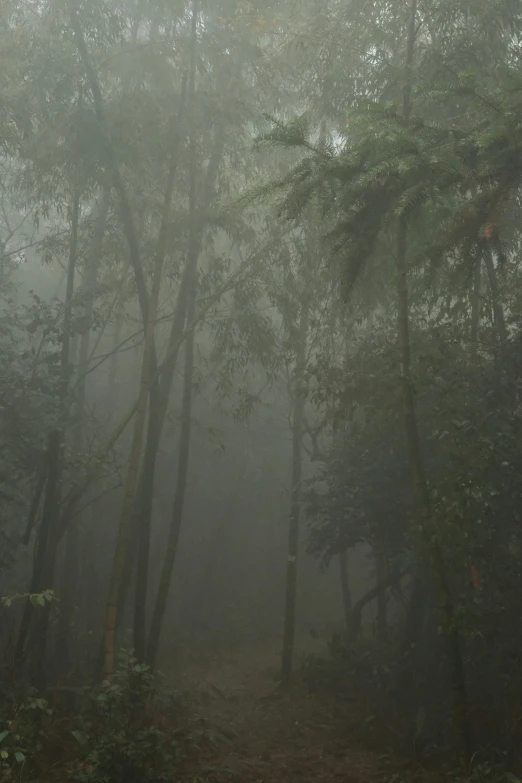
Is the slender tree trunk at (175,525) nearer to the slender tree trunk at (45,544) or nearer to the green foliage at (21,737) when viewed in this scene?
the slender tree trunk at (45,544)

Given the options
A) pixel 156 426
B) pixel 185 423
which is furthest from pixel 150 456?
pixel 185 423

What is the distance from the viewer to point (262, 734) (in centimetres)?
880

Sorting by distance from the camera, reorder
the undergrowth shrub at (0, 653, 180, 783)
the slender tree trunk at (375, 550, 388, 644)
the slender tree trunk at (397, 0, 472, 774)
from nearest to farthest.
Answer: the undergrowth shrub at (0, 653, 180, 783), the slender tree trunk at (397, 0, 472, 774), the slender tree trunk at (375, 550, 388, 644)

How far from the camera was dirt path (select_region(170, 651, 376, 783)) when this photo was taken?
6777 millimetres

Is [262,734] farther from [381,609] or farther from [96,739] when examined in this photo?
[96,739]

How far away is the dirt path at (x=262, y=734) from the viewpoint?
22.2 feet

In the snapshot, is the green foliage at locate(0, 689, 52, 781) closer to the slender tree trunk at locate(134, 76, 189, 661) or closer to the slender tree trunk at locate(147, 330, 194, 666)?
the slender tree trunk at locate(134, 76, 189, 661)

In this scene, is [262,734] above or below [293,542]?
below

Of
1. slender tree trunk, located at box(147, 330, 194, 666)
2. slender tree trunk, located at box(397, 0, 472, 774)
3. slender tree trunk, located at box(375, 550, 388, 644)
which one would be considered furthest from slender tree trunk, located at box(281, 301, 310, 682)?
slender tree trunk, located at box(397, 0, 472, 774)

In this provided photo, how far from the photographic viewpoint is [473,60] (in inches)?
323

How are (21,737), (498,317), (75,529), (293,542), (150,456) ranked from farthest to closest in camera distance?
1. (293,542)
2. (75,529)
3. (150,456)
4. (498,317)
5. (21,737)

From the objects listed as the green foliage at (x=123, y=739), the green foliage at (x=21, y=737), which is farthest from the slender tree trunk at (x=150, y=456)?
the green foliage at (x=21, y=737)

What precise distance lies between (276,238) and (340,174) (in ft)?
17.2

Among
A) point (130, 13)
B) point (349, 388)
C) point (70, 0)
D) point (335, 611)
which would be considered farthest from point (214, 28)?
point (335, 611)
